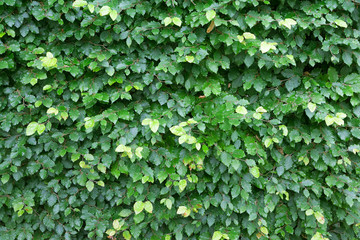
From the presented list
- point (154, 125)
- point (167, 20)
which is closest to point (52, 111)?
point (154, 125)

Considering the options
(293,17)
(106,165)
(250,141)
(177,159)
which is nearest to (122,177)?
(106,165)

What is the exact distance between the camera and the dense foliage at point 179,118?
75.2 inches

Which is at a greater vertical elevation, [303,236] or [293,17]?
[293,17]

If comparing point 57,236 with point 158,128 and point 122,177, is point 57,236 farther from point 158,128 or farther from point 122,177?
point 158,128

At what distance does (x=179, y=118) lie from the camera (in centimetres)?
201

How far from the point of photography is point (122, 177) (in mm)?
2137

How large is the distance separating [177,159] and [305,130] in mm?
986

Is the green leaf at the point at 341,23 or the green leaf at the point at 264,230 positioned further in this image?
the green leaf at the point at 264,230

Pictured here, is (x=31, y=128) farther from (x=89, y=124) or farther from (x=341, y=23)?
(x=341, y=23)

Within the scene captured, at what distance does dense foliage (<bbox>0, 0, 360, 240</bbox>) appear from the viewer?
191 cm

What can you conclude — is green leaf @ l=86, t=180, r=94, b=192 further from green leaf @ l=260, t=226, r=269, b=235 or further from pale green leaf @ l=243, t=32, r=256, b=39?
pale green leaf @ l=243, t=32, r=256, b=39

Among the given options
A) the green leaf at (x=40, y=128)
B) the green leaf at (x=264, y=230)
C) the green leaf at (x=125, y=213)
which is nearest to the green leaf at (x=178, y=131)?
the green leaf at (x=125, y=213)

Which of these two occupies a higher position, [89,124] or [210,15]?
[210,15]

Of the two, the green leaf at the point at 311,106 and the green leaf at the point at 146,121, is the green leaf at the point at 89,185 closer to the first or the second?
the green leaf at the point at 146,121
